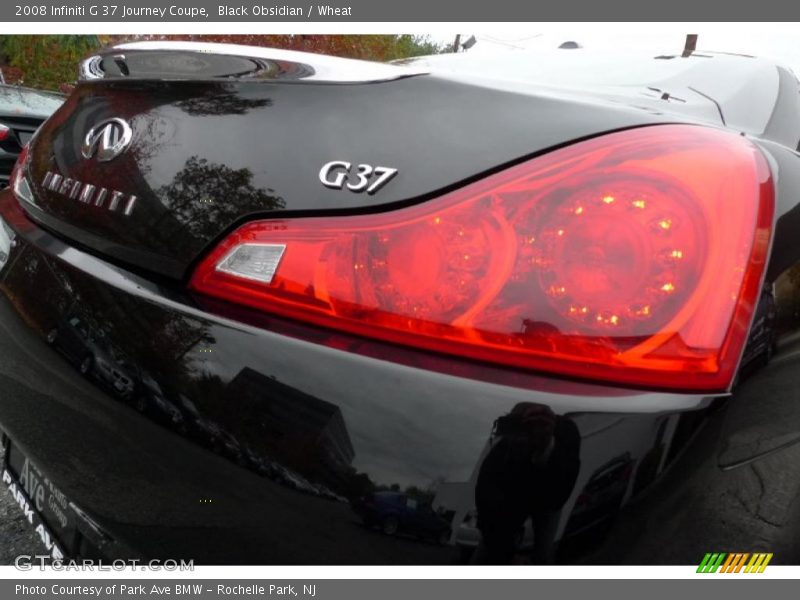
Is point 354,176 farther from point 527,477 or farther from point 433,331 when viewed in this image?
A: point 527,477

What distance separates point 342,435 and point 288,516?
158 millimetres

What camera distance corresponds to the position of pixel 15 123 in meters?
5.77

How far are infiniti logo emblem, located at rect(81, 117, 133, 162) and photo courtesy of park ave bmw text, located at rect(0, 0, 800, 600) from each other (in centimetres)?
4

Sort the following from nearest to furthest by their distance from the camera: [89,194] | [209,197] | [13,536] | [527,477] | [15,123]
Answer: [527,477], [209,197], [89,194], [13,536], [15,123]

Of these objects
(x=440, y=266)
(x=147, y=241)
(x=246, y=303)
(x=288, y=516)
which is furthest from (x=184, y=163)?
(x=288, y=516)

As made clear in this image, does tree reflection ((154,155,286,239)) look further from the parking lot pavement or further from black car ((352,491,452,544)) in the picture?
the parking lot pavement

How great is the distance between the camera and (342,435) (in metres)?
0.96

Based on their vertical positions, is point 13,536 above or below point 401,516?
below

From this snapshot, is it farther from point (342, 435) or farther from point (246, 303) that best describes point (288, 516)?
point (246, 303)

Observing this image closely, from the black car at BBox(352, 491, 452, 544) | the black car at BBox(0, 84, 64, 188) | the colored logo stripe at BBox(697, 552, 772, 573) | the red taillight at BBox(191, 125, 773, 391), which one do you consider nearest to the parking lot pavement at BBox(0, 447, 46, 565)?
the black car at BBox(352, 491, 452, 544)

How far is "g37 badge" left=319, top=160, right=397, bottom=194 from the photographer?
1056 mm

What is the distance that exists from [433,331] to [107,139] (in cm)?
84

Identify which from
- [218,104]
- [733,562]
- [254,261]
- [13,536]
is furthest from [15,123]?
[733,562]

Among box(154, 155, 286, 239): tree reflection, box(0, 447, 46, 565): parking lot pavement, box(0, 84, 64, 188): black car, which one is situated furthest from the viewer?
box(0, 84, 64, 188): black car
